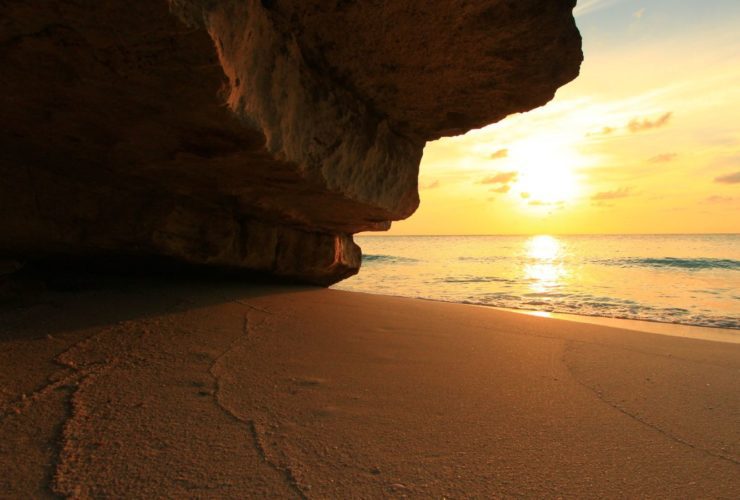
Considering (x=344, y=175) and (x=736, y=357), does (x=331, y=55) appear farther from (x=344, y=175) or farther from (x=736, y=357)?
(x=736, y=357)

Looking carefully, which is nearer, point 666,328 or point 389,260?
point 666,328

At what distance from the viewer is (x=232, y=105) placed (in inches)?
77.6

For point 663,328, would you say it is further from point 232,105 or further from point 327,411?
point 232,105

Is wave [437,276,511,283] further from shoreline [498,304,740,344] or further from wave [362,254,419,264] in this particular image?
wave [362,254,419,264]

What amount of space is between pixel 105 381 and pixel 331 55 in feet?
7.54

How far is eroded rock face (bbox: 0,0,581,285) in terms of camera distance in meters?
1.64

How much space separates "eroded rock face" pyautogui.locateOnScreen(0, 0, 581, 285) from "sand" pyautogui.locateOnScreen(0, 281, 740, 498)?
0.82 m

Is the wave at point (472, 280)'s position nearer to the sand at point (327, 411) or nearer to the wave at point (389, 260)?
the wave at point (389, 260)

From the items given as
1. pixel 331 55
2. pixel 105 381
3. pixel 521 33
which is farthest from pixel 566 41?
pixel 105 381

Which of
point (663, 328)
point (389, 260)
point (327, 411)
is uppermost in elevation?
point (389, 260)

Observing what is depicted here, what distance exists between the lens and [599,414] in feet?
6.46

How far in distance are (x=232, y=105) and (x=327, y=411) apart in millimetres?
1458

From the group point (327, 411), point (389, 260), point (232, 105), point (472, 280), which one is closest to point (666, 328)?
point (327, 411)

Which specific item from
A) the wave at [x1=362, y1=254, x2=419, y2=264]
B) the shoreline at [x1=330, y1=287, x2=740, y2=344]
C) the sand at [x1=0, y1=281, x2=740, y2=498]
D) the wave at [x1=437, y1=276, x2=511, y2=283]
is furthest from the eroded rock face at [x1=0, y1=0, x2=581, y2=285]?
the wave at [x1=362, y1=254, x2=419, y2=264]
